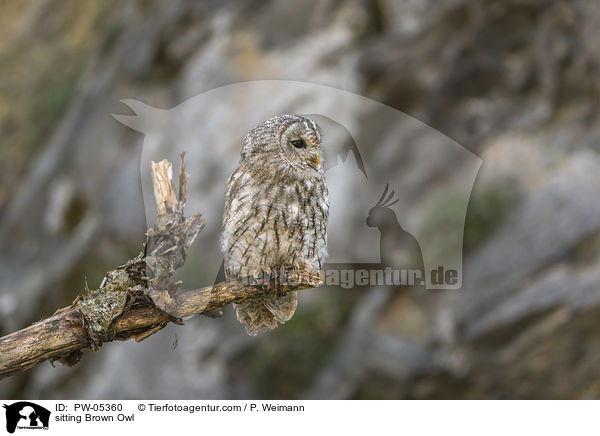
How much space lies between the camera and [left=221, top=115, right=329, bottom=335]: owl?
2.23m

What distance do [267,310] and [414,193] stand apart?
3717 millimetres

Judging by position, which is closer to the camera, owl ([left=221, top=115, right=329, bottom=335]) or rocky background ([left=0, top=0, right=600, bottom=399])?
owl ([left=221, top=115, right=329, bottom=335])

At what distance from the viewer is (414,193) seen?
578cm

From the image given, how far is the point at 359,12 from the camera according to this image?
635 centimetres

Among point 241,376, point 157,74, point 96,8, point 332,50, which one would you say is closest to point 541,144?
point 332,50

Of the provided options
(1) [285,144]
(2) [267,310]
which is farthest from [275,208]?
(2) [267,310]

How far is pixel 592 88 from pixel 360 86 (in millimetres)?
2561

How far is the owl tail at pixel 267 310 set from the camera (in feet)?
7.92

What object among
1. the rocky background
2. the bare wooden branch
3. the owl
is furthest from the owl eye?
the rocky background
